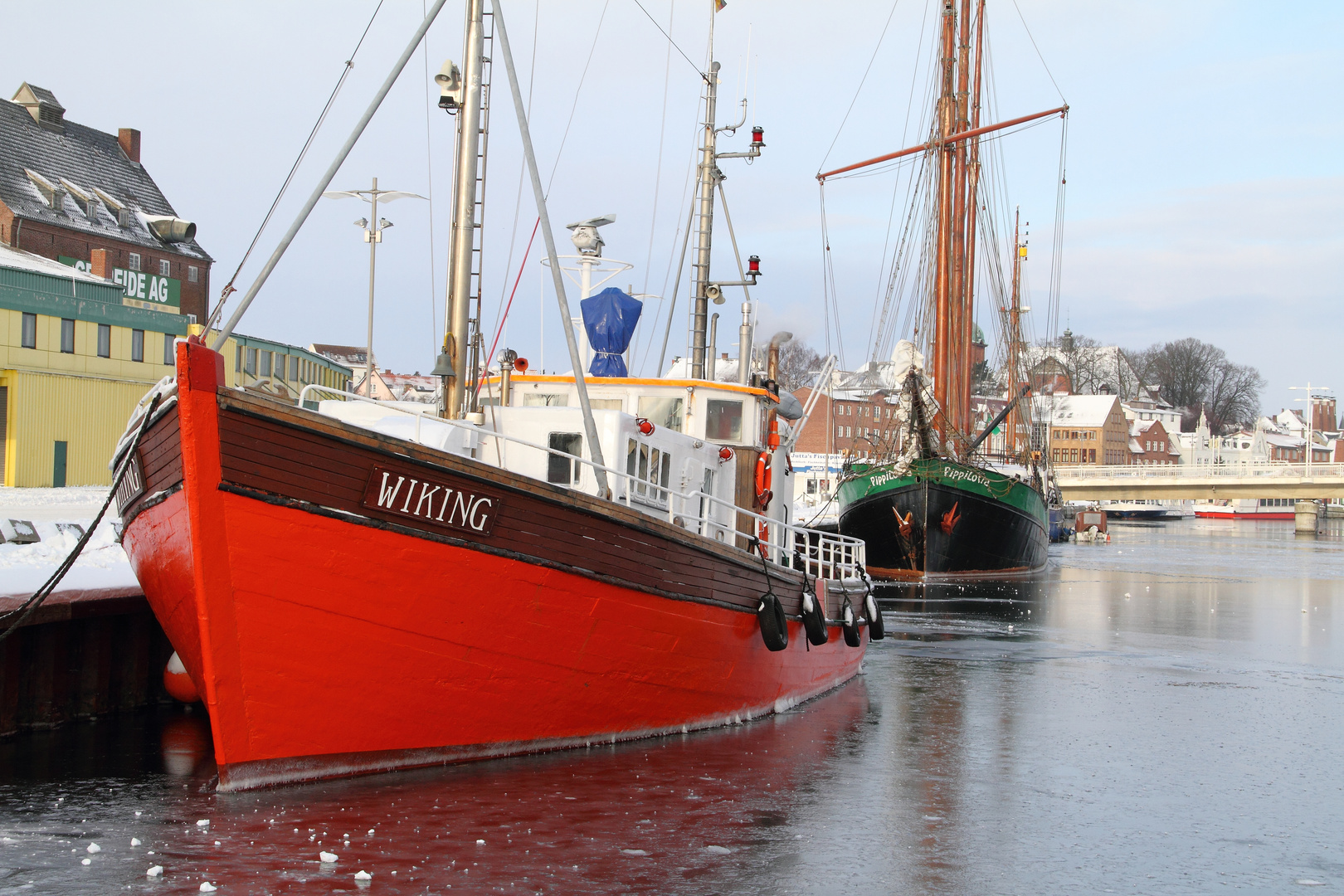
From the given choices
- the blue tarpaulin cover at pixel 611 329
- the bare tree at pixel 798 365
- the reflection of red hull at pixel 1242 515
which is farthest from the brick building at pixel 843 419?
the blue tarpaulin cover at pixel 611 329

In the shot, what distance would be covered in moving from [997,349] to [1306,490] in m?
23.2

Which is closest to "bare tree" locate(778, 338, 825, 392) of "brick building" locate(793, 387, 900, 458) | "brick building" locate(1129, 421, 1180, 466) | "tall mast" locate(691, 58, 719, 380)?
"brick building" locate(793, 387, 900, 458)

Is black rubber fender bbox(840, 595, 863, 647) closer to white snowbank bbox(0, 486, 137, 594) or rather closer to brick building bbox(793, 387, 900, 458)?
white snowbank bbox(0, 486, 137, 594)

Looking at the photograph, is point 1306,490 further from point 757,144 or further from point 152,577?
point 152,577

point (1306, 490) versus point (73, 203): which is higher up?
point (73, 203)

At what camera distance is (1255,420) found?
433 feet

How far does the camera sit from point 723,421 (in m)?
12.3

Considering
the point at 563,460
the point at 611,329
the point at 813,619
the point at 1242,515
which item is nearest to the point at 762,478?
the point at 813,619

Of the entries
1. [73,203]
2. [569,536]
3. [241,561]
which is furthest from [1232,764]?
[73,203]

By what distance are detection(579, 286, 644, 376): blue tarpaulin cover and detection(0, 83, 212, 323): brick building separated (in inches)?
1242

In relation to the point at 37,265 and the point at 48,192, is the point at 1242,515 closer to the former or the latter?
the point at 48,192

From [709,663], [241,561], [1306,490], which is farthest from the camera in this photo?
[1306,490]

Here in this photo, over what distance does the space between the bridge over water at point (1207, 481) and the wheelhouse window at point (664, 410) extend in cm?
5904

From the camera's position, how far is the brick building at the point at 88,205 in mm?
44500
